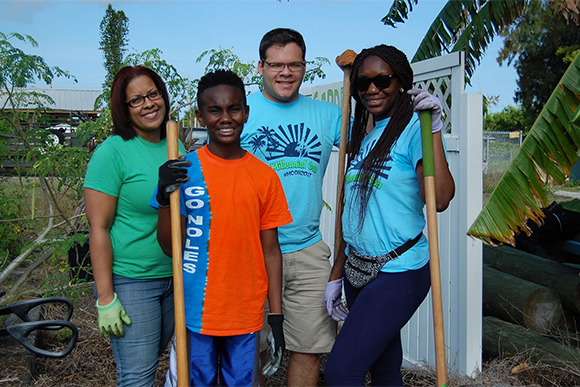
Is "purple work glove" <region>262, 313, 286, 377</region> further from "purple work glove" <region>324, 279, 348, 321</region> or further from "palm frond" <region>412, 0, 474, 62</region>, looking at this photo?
"palm frond" <region>412, 0, 474, 62</region>

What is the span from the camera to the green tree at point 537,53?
57.8 feet

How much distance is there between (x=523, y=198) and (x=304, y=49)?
5.18 ft

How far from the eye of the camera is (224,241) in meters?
2.27

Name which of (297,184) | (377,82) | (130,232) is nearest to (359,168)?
(377,82)

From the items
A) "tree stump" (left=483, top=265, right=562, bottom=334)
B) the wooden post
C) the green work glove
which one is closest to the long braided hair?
the wooden post

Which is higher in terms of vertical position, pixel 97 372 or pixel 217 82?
pixel 217 82

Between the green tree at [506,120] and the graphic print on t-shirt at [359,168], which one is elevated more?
the green tree at [506,120]

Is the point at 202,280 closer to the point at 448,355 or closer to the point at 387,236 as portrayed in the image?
the point at 387,236

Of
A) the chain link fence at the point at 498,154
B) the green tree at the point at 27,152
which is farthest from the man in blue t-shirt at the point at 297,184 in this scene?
the chain link fence at the point at 498,154

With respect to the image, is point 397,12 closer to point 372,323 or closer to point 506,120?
point 372,323

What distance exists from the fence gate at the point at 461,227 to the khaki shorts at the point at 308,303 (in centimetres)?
116

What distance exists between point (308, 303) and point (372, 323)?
2.55 ft

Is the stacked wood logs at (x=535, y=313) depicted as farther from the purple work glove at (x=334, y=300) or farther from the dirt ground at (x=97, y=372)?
the purple work glove at (x=334, y=300)

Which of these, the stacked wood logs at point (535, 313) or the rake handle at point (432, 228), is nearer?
the rake handle at point (432, 228)
